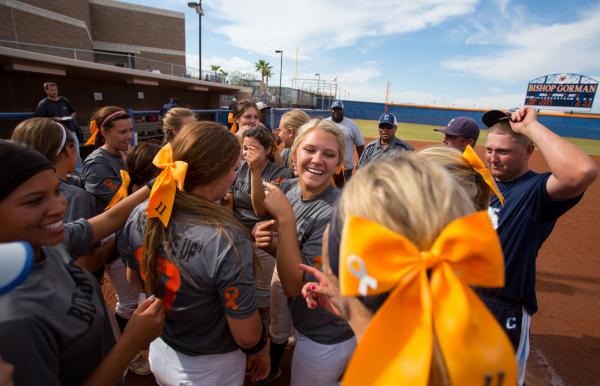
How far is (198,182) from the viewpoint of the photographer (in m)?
1.64

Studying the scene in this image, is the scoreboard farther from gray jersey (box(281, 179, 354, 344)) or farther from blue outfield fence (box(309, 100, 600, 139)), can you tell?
gray jersey (box(281, 179, 354, 344))

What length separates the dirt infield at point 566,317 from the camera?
308 cm

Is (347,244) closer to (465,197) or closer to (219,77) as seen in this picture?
(465,197)

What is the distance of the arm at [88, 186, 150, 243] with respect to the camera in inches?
77.3

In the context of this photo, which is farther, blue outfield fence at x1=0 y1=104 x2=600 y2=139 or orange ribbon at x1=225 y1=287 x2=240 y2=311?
blue outfield fence at x1=0 y1=104 x2=600 y2=139

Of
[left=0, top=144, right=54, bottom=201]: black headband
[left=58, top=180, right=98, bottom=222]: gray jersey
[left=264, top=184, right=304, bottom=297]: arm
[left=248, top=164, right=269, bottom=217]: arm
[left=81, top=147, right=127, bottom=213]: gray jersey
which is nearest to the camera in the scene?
[left=0, top=144, right=54, bottom=201]: black headband

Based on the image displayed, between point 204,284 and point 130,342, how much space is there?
37cm

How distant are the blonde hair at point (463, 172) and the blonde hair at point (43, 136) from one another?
2.48m

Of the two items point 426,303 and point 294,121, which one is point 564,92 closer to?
point 294,121

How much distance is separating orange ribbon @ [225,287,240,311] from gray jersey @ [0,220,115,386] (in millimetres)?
542

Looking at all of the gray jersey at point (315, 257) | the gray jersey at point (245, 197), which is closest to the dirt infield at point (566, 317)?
the gray jersey at point (315, 257)

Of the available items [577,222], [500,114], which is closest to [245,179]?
[500,114]

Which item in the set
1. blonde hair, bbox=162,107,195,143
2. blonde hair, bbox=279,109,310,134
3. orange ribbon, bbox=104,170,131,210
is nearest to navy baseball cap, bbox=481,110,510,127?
blonde hair, bbox=279,109,310,134

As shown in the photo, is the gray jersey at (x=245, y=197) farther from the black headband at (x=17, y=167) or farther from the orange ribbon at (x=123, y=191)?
the black headband at (x=17, y=167)
